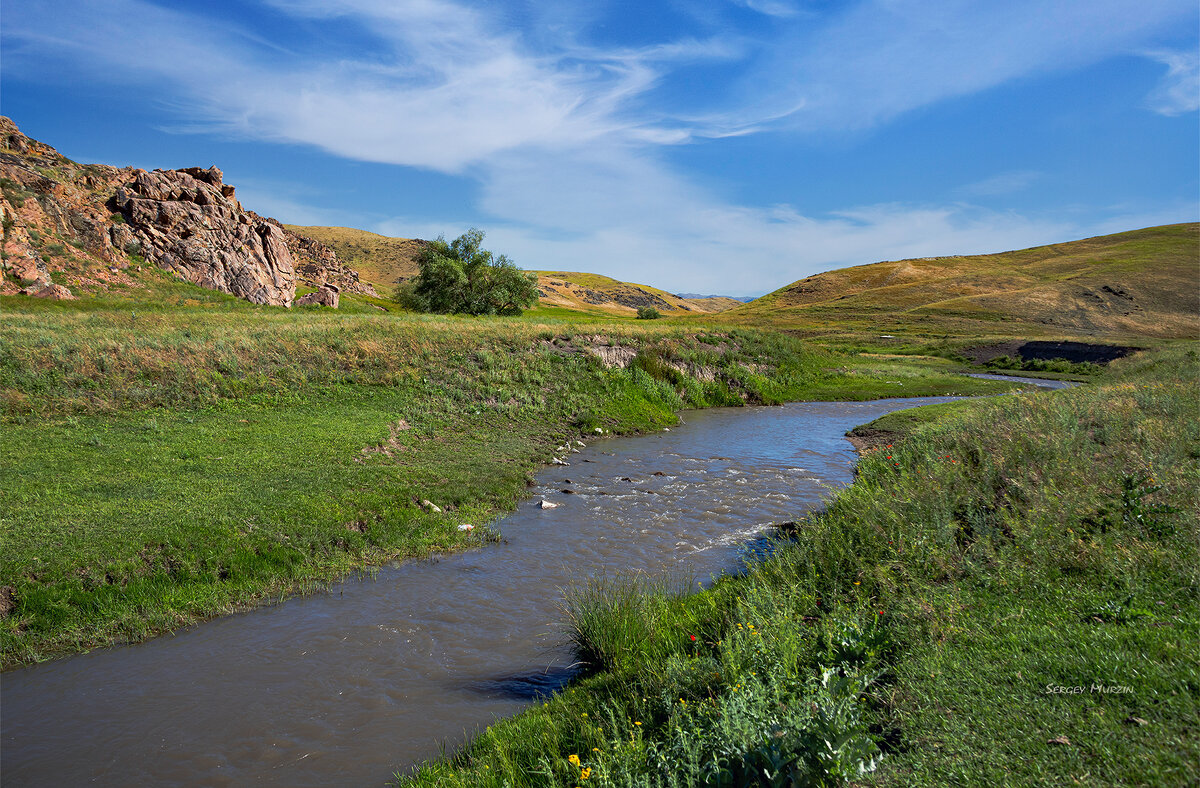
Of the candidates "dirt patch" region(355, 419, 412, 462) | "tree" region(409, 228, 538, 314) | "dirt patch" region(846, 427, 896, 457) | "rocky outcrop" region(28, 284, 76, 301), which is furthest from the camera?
"tree" region(409, 228, 538, 314)

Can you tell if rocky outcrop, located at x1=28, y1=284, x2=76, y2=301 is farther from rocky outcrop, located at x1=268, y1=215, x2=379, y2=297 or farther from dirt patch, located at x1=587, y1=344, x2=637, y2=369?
rocky outcrop, located at x1=268, y1=215, x2=379, y2=297

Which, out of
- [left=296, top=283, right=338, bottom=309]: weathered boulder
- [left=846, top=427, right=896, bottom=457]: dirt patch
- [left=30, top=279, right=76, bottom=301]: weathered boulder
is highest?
[left=296, top=283, right=338, bottom=309]: weathered boulder

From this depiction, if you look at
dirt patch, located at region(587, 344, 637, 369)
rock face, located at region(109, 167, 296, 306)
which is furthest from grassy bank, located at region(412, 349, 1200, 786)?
rock face, located at region(109, 167, 296, 306)

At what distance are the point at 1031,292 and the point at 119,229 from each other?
400 ft

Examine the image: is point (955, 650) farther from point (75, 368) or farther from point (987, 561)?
point (75, 368)

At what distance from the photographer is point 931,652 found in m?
4.86

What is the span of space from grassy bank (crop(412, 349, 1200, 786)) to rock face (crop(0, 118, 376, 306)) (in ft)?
142

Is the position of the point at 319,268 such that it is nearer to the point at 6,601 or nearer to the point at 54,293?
the point at 54,293

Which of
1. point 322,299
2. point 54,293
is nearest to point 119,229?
point 54,293

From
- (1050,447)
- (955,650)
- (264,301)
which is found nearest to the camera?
(955,650)

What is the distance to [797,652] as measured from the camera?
526 centimetres

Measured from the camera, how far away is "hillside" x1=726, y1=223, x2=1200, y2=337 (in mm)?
79125

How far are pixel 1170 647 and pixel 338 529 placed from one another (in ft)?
38.6

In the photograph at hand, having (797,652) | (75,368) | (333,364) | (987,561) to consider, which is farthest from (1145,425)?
(75,368)
